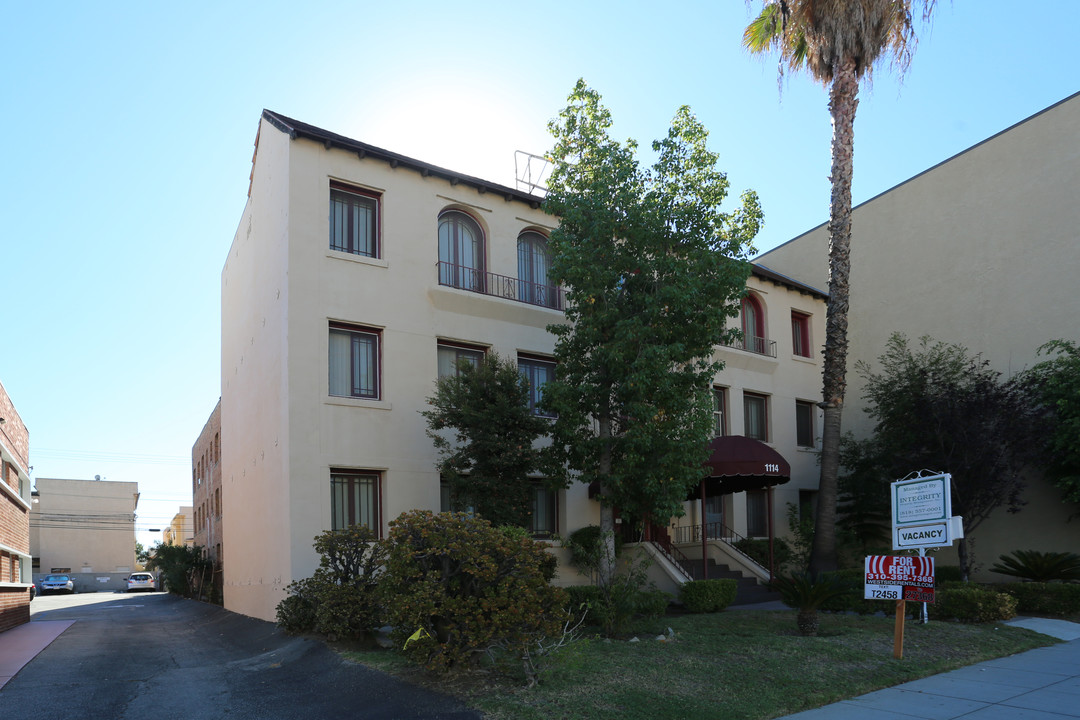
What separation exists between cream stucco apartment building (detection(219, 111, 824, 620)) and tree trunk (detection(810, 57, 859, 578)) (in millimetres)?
3204

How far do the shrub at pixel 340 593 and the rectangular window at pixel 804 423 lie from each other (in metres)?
17.2

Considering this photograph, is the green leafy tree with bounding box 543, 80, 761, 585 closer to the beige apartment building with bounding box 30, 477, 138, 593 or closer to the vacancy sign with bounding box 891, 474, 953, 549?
the vacancy sign with bounding box 891, 474, 953, 549

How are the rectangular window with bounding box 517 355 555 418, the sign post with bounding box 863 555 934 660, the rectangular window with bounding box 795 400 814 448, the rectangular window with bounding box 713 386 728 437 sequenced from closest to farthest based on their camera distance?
the sign post with bounding box 863 555 934 660, the rectangular window with bounding box 517 355 555 418, the rectangular window with bounding box 713 386 728 437, the rectangular window with bounding box 795 400 814 448

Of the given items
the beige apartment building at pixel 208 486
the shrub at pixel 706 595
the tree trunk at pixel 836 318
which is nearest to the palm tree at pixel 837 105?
the tree trunk at pixel 836 318

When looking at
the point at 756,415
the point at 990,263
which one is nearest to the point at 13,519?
the point at 756,415

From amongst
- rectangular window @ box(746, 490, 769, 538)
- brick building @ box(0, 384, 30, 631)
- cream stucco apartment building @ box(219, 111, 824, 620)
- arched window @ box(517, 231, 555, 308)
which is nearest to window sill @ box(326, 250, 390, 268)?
cream stucco apartment building @ box(219, 111, 824, 620)

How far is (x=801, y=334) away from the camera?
2791 cm

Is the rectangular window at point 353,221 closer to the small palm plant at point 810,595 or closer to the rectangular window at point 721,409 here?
the small palm plant at point 810,595

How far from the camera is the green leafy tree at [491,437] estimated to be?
50.5ft

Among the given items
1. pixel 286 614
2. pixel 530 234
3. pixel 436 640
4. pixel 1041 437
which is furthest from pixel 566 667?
pixel 1041 437

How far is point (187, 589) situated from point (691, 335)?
3116cm

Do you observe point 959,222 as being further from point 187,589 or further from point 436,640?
point 187,589

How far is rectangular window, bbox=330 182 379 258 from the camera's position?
17516 millimetres

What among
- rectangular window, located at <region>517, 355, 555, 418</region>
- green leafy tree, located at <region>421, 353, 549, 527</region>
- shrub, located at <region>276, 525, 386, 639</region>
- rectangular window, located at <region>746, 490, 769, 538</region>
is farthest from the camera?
rectangular window, located at <region>746, 490, 769, 538</region>
